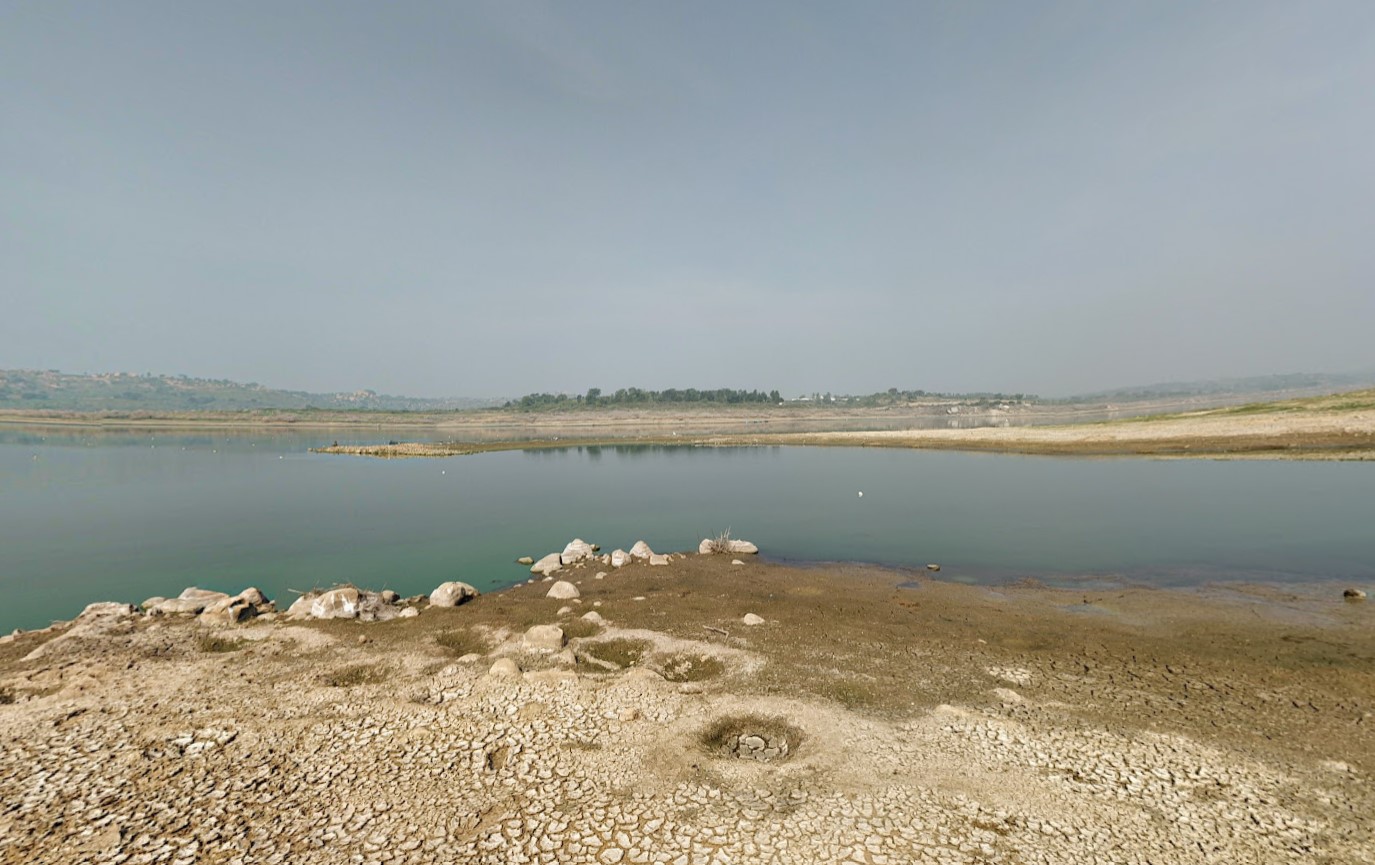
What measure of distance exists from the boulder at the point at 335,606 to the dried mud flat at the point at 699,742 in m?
0.53

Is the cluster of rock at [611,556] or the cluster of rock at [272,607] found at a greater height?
the cluster of rock at [272,607]

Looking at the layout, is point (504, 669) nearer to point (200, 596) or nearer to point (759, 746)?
point (759, 746)

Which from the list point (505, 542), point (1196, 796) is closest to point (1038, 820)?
point (1196, 796)

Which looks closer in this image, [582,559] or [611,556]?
[611,556]

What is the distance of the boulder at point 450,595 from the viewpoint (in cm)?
1623

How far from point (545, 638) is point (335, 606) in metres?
Answer: 6.69

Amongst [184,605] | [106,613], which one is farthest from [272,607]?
[106,613]

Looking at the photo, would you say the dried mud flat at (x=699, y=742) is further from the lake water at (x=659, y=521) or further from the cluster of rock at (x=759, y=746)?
the lake water at (x=659, y=521)

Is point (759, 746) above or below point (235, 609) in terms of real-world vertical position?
below

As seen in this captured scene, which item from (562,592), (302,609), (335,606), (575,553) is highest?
(335,606)

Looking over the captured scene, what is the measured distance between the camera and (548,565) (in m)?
20.9

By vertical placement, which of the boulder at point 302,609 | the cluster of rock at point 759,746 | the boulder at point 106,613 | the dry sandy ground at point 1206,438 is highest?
the dry sandy ground at point 1206,438

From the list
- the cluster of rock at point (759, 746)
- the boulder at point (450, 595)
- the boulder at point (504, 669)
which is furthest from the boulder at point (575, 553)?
the cluster of rock at point (759, 746)

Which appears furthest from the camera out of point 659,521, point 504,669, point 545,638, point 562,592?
point 659,521
